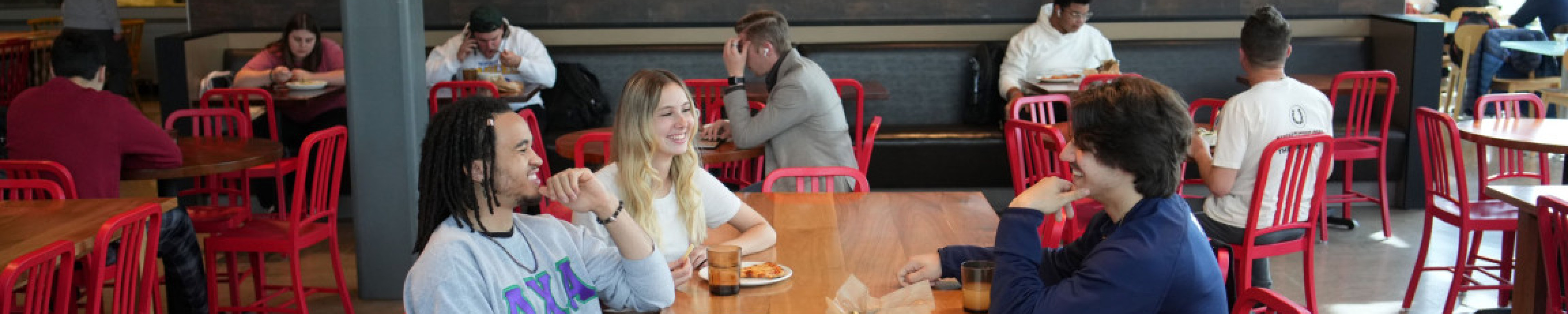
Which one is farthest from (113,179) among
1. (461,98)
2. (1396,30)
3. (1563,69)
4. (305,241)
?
(1563,69)

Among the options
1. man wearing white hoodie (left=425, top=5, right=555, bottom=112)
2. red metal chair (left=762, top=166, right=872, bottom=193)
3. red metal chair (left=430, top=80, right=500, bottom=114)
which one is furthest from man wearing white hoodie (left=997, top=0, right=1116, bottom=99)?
red metal chair (left=762, top=166, right=872, bottom=193)

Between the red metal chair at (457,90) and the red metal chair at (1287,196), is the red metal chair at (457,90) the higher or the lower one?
the higher one

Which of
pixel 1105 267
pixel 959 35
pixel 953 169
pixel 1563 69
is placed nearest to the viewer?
pixel 1105 267

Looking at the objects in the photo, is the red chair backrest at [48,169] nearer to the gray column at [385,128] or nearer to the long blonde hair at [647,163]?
the gray column at [385,128]

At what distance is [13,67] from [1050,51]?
269 inches

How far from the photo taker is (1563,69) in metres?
8.09

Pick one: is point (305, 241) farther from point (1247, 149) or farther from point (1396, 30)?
point (1396, 30)

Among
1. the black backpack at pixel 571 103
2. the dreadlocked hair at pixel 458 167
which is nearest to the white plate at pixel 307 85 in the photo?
the black backpack at pixel 571 103

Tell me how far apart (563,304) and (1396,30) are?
5618 mm

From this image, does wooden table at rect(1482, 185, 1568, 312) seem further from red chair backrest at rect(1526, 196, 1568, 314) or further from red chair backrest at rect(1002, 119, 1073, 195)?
red chair backrest at rect(1002, 119, 1073, 195)

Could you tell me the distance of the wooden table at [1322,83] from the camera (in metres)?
6.10

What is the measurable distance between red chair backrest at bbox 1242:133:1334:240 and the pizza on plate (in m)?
1.84

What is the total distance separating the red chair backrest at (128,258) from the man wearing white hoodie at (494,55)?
2979 mm

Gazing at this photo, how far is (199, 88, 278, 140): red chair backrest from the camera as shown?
17.8ft
